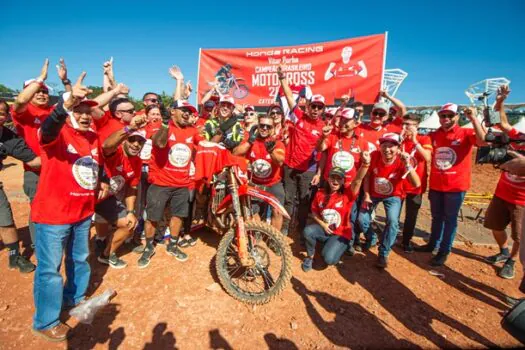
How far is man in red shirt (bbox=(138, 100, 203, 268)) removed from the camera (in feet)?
12.2

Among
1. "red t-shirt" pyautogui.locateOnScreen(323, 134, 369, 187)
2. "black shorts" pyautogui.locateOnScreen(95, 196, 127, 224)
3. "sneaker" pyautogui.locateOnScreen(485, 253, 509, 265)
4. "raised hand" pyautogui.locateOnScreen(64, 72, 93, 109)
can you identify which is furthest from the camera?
Answer: "sneaker" pyautogui.locateOnScreen(485, 253, 509, 265)

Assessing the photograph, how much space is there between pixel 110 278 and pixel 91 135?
1.97m

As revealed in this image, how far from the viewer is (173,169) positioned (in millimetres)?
3740

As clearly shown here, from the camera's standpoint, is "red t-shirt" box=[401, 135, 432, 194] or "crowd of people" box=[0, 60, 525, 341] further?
"red t-shirt" box=[401, 135, 432, 194]

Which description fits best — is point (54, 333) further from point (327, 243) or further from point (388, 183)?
point (388, 183)

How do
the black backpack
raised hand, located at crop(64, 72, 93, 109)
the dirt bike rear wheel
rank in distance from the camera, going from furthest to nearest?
the dirt bike rear wheel → raised hand, located at crop(64, 72, 93, 109) → the black backpack

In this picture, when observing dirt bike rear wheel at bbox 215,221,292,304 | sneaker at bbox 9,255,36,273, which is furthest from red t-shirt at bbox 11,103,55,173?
dirt bike rear wheel at bbox 215,221,292,304

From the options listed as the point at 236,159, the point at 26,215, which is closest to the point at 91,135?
the point at 236,159

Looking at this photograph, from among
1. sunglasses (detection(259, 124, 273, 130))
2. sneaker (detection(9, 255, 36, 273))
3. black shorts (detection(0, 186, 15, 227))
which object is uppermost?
sunglasses (detection(259, 124, 273, 130))

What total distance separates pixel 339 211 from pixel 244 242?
1586mm

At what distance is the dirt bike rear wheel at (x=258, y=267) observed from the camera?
2.99 m

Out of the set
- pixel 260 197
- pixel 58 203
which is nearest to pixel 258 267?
pixel 260 197

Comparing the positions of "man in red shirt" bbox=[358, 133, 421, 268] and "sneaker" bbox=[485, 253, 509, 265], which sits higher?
"man in red shirt" bbox=[358, 133, 421, 268]

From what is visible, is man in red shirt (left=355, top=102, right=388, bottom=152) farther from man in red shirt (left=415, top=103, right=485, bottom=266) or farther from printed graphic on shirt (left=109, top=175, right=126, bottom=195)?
A: printed graphic on shirt (left=109, top=175, right=126, bottom=195)
